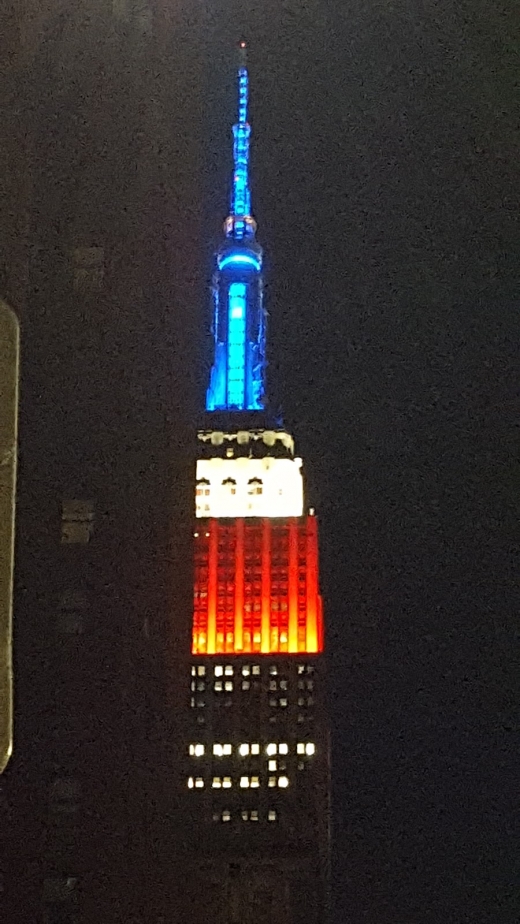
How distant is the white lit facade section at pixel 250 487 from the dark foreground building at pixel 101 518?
15.3 metres

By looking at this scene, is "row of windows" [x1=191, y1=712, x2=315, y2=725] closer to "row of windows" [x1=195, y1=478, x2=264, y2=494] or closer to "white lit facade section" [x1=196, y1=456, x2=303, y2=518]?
"white lit facade section" [x1=196, y1=456, x2=303, y2=518]

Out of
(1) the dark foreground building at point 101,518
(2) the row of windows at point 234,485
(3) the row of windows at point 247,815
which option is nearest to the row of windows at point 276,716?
(3) the row of windows at point 247,815

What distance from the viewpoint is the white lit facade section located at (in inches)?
993

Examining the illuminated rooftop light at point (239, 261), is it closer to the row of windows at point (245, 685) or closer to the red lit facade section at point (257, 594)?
the red lit facade section at point (257, 594)

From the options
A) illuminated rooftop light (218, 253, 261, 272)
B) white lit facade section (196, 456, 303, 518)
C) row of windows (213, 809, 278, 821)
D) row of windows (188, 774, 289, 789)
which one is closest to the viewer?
row of windows (213, 809, 278, 821)

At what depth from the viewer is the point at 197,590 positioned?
21.9m

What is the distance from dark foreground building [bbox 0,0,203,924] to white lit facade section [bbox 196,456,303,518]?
15274 mm

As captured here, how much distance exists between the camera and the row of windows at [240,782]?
20234 millimetres

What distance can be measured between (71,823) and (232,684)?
12731 millimetres

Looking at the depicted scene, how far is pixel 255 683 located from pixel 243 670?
0.32 m

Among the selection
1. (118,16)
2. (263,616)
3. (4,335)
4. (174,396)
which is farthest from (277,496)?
(4,335)

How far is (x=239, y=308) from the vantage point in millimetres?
28438

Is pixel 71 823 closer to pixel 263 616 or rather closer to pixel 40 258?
pixel 40 258

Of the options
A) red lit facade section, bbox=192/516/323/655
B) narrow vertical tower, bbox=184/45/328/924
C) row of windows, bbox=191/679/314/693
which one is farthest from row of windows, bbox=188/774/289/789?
red lit facade section, bbox=192/516/323/655
